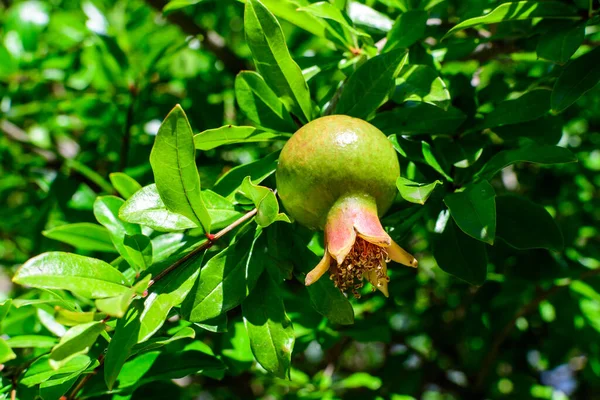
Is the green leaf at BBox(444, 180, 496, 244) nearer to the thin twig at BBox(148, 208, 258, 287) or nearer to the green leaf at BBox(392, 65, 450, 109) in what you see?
the green leaf at BBox(392, 65, 450, 109)

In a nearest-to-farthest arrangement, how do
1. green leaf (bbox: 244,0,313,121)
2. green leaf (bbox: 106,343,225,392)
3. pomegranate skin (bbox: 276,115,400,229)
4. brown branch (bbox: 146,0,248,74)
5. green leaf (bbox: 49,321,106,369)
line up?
green leaf (bbox: 49,321,106,369), pomegranate skin (bbox: 276,115,400,229), green leaf (bbox: 244,0,313,121), green leaf (bbox: 106,343,225,392), brown branch (bbox: 146,0,248,74)

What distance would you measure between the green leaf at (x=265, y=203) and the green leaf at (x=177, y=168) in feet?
0.28

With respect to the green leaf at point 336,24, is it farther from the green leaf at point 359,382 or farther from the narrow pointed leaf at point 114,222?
the green leaf at point 359,382

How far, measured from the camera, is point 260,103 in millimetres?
966

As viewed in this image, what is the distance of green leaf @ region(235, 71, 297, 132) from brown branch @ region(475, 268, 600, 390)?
1.08 m

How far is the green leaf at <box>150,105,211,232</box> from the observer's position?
2.48 feet

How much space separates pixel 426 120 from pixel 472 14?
0.83 feet

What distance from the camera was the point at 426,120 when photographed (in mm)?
978

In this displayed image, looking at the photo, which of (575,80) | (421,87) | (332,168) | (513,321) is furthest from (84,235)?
(513,321)

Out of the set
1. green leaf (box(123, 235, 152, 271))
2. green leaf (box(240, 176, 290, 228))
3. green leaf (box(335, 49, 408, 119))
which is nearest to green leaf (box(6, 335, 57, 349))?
green leaf (box(123, 235, 152, 271))

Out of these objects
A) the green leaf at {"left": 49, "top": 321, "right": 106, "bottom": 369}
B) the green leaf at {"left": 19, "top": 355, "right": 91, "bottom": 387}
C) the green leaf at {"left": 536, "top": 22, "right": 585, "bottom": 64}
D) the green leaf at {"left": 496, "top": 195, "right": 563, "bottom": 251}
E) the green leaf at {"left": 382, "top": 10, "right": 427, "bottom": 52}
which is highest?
the green leaf at {"left": 382, "top": 10, "right": 427, "bottom": 52}

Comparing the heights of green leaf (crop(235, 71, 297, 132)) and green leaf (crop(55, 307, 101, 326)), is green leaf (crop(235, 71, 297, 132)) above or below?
above

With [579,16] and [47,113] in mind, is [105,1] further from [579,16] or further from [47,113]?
[579,16]

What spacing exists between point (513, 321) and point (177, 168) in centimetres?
134
